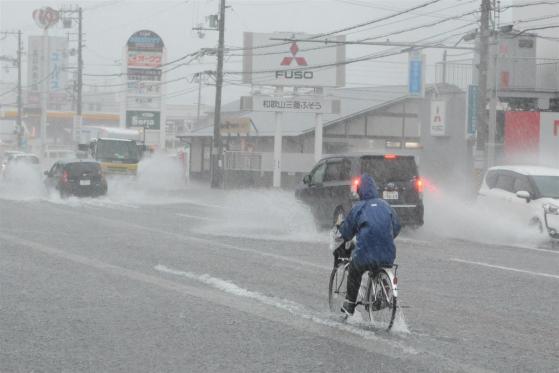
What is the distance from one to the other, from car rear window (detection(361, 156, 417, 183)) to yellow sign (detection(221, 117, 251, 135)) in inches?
1300

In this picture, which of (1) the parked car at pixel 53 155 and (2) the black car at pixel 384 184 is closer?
(2) the black car at pixel 384 184

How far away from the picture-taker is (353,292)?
930 cm

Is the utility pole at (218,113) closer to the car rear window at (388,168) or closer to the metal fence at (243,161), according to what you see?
the metal fence at (243,161)

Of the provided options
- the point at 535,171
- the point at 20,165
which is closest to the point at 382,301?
the point at 535,171

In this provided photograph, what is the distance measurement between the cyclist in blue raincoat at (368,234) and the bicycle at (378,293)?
0.25 ft

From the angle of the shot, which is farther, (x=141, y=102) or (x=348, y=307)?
(x=141, y=102)

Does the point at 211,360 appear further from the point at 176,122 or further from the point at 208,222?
the point at 176,122

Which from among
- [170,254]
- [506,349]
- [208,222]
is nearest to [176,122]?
[208,222]

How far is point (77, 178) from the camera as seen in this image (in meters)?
34.3

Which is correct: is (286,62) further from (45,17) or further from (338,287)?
(45,17)

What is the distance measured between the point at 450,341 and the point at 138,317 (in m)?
3.34

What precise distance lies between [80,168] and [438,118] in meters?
16.3

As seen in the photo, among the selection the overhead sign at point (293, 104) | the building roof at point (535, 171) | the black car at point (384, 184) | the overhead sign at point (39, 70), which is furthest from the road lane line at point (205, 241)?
the overhead sign at point (39, 70)

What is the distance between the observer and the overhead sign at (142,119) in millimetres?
76250
